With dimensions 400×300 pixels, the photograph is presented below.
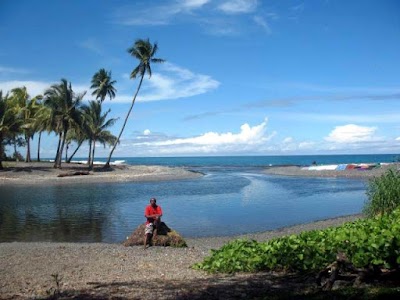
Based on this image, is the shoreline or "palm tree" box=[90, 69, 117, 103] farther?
"palm tree" box=[90, 69, 117, 103]

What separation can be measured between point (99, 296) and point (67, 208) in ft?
62.9

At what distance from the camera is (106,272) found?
9312 millimetres

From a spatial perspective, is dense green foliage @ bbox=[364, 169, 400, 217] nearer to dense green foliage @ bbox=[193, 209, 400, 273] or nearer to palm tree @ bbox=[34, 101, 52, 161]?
dense green foliage @ bbox=[193, 209, 400, 273]

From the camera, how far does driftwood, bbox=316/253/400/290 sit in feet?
20.5

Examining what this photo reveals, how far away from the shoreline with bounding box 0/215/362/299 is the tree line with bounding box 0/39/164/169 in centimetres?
3699

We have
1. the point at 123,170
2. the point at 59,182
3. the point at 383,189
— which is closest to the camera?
the point at 383,189

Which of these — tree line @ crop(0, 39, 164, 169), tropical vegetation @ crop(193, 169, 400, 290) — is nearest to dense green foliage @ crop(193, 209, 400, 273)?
tropical vegetation @ crop(193, 169, 400, 290)

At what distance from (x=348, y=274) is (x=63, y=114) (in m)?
Result: 49.3

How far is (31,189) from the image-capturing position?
120ft

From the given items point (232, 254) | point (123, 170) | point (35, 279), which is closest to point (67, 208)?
point (35, 279)

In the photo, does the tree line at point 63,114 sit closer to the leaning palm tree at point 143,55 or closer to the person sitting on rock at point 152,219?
the leaning palm tree at point 143,55

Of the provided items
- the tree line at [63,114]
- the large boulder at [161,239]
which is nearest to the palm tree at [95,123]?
the tree line at [63,114]

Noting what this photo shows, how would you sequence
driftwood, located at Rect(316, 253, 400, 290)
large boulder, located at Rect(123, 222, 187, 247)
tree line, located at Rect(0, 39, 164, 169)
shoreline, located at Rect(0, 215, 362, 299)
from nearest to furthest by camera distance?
driftwood, located at Rect(316, 253, 400, 290), shoreline, located at Rect(0, 215, 362, 299), large boulder, located at Rect(123, 222, 187, 247), tree line, located at Rect(0, 39, 164, 169)

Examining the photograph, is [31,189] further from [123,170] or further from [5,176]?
[123,170]
